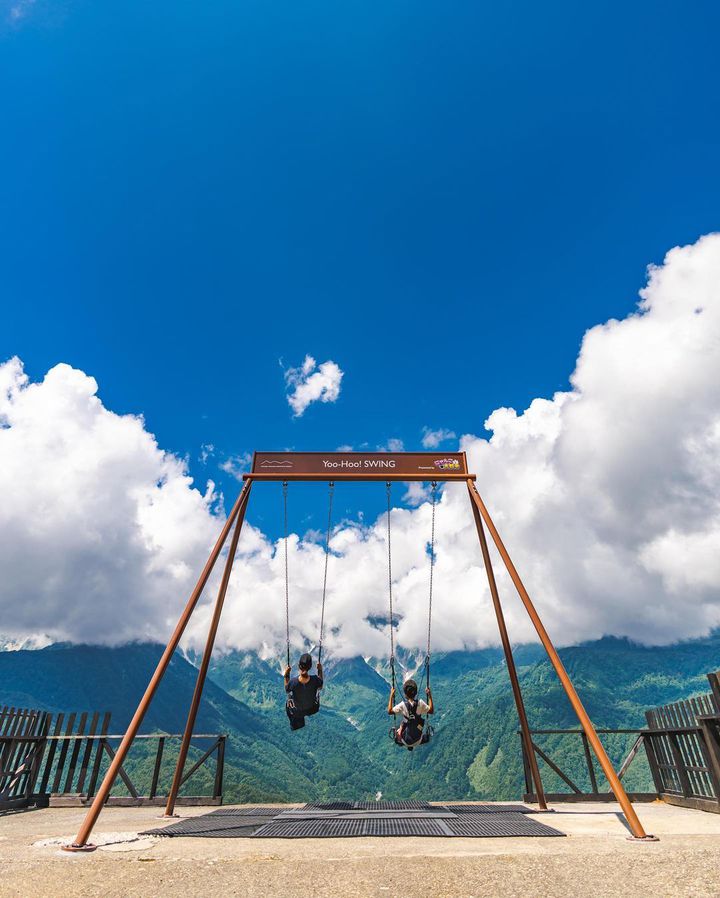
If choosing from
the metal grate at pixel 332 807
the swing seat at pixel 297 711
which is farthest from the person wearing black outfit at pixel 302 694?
the metal grate at pixel 332 807

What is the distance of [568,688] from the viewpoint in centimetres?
908

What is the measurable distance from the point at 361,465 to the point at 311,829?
6468 millimetres

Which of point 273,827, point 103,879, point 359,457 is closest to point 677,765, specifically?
point 273,827

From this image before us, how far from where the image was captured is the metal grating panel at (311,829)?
7.13 m

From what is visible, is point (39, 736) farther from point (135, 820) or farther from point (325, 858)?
point (325, 858)

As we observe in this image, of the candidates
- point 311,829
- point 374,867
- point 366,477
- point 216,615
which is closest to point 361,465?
point 366,477

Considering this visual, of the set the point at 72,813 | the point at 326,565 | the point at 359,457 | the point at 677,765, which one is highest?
the point at 359,457

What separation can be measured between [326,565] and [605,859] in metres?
9.15

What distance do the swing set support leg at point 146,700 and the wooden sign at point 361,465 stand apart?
905 millimetres

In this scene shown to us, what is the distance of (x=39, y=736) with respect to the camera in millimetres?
11781

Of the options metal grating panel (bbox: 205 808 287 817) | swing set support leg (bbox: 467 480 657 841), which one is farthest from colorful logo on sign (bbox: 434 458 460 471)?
metal grating panel (bbox: 205 808 287 817)

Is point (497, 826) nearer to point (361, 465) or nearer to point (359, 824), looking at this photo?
point (359, 824)

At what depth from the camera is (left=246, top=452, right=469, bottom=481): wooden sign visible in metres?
11.4

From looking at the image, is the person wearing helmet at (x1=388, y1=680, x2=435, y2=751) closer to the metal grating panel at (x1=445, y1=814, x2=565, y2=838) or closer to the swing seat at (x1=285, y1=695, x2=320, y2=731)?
the swing seat at (x1=285, y1=695, x2=320, y2=731)
